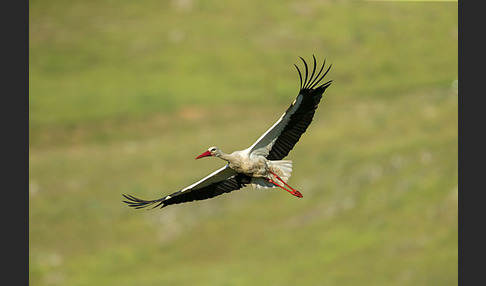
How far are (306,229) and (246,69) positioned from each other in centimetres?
2462

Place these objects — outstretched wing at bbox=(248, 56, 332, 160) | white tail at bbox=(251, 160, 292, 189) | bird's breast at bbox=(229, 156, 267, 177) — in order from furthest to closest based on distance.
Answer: white tail at bbox=(251, 160, 292, 189) < outstretched wing at bbox=(248, 56, 332, 160) < bird's breast at bbox=(229, 156, 267, 177)

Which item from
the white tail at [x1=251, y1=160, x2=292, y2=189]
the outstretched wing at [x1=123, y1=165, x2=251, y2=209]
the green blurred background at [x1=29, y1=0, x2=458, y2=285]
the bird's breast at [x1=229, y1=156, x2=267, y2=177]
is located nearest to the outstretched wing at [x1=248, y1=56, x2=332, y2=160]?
the bird's breast at [x1=229, y1=156, x2=267, y2=177]

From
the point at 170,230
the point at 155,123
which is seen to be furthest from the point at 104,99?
the point at 170,230

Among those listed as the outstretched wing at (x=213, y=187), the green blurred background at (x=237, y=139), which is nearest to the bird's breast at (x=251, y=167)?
the outstretched wing at (x=213, y=187)

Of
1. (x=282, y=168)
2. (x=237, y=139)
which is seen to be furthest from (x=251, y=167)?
(x=237, y=139)

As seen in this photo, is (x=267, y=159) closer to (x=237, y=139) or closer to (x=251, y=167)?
(x=251, y=167)

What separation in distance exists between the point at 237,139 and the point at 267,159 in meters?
43.2

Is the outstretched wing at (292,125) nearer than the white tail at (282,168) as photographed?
Yes

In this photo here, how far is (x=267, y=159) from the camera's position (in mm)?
18953

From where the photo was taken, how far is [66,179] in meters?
60.5

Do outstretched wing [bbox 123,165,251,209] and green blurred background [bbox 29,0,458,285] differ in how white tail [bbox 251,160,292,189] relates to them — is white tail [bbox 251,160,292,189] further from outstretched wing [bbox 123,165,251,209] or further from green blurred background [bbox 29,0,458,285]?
green blurred background [bbox 29,0,458,285]

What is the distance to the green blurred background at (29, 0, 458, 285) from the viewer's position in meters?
50.2

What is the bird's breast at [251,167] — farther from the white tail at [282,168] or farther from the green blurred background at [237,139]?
the green blurred background at [237,139]

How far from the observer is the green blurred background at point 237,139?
50.2 meters
